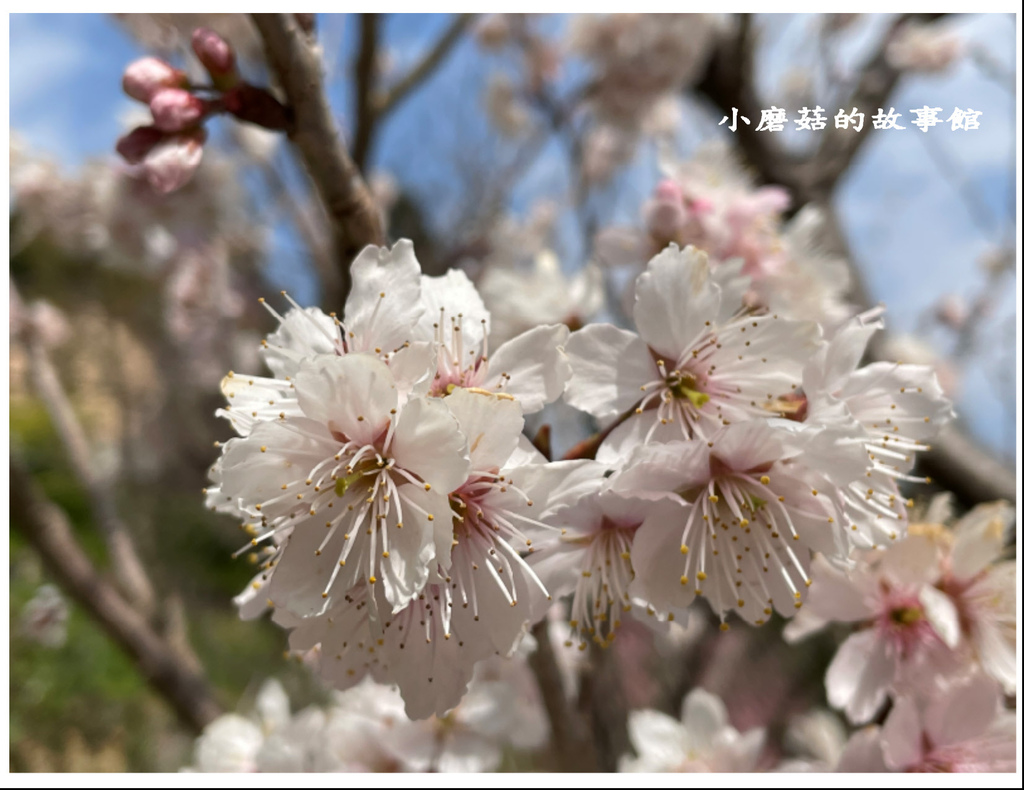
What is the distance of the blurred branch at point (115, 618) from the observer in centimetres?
123

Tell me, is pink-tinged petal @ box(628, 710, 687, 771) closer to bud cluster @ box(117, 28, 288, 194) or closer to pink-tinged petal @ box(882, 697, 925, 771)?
pink-tinged petal @ box(882, 697, 925, 771)

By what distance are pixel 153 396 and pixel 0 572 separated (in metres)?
3.35

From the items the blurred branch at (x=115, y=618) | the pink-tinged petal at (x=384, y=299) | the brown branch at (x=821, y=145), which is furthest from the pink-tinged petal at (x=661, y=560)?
the brown branch at (x=821, y=145)

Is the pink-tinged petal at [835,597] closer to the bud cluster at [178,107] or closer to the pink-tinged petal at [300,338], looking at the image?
the pink-tinged petal at [300,338]

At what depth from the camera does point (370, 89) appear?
1240mm

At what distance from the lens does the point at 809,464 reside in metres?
0.48

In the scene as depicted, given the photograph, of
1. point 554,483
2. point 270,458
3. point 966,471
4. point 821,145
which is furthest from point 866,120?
point 270,458

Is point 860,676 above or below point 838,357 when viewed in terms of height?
below

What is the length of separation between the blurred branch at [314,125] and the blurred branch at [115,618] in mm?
982

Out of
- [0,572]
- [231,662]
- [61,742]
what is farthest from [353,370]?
[231,662]

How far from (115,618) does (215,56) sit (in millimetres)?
1087

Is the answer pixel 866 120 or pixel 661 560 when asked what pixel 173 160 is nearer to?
pixel 661 560

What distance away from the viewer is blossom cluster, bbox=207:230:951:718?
1.53 ft

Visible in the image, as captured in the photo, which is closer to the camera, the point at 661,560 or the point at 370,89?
the point at 661,560
